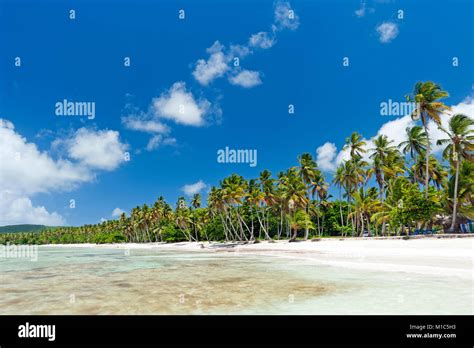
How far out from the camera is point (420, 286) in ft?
40.1

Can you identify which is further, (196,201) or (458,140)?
(196,201)

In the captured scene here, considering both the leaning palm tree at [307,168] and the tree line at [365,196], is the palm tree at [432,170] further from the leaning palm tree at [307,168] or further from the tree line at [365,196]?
the leaning palm tree at [307,168]

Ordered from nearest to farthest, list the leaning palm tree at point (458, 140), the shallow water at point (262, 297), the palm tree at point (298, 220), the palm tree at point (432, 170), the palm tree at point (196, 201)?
the shallow water at point (262, 297) < the leaning palm tree at point (458, 140) < the palm tree at point (432, 170) < the palm tree at point (298, 220) < the palm tree at point (196, 201)

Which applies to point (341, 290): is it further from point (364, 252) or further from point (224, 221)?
point (224, 221)

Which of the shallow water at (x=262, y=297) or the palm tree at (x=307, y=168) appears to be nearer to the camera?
the shallow water at (x=262, y=297)

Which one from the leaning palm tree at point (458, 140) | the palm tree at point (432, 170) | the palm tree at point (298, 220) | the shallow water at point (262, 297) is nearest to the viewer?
the shallow water at point (262, 297)

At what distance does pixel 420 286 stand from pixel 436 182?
46455 mm

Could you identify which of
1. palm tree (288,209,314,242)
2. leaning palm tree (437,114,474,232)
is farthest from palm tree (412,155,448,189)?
palm tree (288,209,314,242)

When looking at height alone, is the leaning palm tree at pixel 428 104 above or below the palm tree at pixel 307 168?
above

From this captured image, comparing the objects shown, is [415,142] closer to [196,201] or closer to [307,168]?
[307,168]

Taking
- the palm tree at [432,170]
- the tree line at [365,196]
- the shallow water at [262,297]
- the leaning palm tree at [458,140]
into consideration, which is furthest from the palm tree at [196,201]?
the shallow water at [262,297]

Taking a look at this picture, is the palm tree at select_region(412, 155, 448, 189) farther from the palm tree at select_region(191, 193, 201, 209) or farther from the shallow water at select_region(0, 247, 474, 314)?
the palm tree at select_region(191, 193, 201, 209)

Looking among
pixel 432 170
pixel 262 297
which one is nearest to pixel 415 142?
pixel 432 170

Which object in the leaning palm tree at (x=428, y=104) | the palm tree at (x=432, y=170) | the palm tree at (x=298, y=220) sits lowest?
the palm tree at (x=298, y=220)
